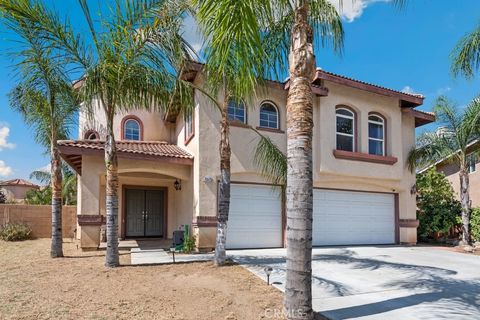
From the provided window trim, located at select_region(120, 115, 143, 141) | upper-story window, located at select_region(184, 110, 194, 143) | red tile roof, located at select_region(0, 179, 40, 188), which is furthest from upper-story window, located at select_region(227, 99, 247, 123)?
red tile roof, located at select_region(0, 179, 40, 188)

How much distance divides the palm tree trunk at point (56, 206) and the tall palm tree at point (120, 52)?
302cm

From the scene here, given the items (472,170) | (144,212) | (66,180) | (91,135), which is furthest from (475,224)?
(66,180)

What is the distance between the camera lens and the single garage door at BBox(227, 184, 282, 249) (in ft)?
45.4

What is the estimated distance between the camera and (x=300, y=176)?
564cm

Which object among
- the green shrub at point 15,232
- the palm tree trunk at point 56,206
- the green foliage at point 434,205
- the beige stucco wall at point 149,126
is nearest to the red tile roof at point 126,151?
the palm tree trunk at point 56,206

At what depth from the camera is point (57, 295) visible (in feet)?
23.5

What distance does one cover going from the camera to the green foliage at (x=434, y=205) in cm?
1778

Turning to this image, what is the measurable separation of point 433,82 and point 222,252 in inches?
497

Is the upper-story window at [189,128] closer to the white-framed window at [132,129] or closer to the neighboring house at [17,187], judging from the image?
the white-framed window at [132,129]

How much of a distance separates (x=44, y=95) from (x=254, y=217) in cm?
869

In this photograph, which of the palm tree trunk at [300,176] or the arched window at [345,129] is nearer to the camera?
the palm tree trunk at [300,176]

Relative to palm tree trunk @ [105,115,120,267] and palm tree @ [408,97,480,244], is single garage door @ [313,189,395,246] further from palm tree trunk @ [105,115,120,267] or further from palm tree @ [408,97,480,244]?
palm tree trunk @ [105,115,120,267]

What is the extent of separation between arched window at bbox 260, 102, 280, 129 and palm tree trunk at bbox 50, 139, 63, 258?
7.77 m

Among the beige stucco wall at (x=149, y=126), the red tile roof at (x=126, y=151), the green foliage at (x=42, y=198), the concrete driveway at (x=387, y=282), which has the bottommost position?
the concrete driveway at (x=387, y=282)
